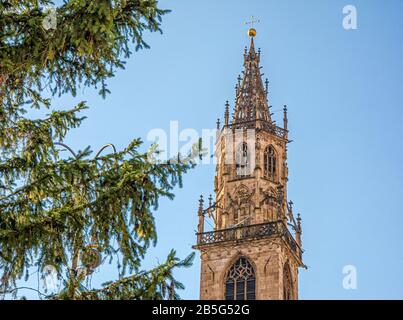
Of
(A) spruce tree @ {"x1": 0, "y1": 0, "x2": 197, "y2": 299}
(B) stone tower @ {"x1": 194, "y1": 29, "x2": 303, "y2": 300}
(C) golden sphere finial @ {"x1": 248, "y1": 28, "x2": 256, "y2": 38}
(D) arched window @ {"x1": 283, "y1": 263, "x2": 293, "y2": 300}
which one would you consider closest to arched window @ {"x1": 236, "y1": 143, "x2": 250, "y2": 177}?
(B) stone tower @ {"x1": 194, "y1": 29, "x2": 303, "y2": 300}

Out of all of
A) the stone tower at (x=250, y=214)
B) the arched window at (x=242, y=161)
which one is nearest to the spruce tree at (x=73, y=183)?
the stone tower at (x=250, y=214)

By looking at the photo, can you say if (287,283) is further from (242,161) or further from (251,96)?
(251,96)

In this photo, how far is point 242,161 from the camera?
54.8 meters

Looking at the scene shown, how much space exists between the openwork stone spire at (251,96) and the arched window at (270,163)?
2.41m

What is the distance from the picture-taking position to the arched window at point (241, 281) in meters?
47.9

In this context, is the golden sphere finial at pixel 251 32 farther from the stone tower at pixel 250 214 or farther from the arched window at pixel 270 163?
the arched window at pixel 270 163

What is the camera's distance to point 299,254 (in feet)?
170

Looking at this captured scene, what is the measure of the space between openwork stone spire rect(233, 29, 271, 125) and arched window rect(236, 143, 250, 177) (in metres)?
2.06

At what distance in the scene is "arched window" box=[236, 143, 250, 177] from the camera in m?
54.0

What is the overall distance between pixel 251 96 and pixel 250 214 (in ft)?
33.0

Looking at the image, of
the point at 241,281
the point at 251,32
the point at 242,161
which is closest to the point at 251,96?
the point at 242,161

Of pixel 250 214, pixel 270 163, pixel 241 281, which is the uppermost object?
pixel 270 163
